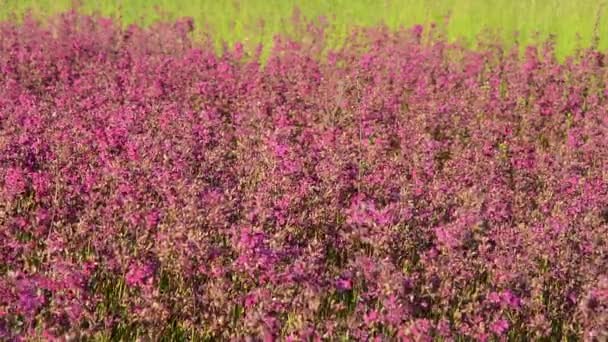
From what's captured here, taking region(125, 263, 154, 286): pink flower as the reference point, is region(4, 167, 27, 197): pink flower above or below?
above

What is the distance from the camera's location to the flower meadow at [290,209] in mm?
3557

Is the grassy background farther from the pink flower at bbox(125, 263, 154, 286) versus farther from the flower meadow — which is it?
the pink flower at bbox(125, 263, 154, 286)

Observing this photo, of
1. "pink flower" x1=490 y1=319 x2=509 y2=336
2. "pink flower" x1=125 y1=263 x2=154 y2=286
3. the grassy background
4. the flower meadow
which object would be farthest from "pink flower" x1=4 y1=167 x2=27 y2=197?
the grassy background

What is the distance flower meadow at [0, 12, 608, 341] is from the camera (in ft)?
11.7

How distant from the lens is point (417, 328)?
10.4 feet

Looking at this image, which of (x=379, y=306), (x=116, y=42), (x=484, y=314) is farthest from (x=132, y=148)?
(x=116, y=42)

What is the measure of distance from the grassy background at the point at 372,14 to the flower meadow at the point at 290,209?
3643 millimetres

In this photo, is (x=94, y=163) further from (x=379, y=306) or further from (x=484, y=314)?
(x=484, y=314)

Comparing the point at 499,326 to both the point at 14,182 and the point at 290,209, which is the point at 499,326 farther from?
the point at 14,182

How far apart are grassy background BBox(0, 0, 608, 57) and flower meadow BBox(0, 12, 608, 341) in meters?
3.64

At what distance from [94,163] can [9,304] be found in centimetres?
225

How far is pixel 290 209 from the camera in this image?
4.43 m

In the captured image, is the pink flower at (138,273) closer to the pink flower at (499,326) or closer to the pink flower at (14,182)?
the pink flower at (14,182)

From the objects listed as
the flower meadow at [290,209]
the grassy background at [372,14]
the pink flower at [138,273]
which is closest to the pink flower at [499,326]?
the flower meadow at [290,209]
